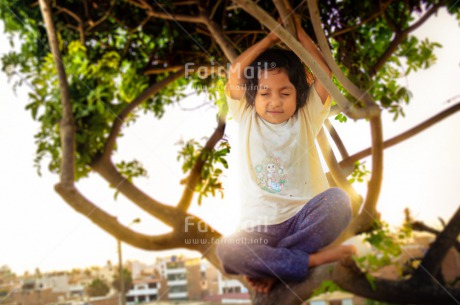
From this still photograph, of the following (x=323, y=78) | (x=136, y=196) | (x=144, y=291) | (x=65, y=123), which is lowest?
(x=144, y=291)

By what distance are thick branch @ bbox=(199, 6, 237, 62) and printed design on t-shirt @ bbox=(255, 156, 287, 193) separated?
1.38ft

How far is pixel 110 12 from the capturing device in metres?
1.87

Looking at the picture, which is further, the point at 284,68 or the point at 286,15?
the point at 286,15

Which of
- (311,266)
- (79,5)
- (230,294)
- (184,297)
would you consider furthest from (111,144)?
(311,266)

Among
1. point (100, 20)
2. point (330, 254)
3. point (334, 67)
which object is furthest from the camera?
point (100, 20)

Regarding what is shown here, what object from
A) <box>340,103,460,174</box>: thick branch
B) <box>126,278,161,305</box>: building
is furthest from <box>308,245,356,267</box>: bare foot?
<box>126,278,161,305</box>: building

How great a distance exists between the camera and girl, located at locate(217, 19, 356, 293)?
33.6 inches

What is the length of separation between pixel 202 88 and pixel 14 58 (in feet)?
3.85

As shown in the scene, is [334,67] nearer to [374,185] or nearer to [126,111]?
[374,185]

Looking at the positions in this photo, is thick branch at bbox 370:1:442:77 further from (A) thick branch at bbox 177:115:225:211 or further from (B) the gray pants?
(B) the gray pants

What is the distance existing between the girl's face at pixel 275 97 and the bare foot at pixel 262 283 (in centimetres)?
31

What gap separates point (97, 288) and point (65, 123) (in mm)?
604

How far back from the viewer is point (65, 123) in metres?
1.66

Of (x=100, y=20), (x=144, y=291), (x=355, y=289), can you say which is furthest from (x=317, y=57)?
(x=100, y=20)
